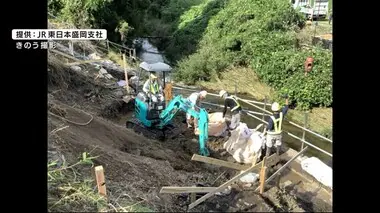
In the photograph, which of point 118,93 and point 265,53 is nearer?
point 118,93

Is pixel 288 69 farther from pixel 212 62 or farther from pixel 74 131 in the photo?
pixel 74 131

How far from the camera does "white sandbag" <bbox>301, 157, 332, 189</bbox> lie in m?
7.93

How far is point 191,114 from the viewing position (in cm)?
869

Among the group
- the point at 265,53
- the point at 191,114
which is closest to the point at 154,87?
the point at 191,114

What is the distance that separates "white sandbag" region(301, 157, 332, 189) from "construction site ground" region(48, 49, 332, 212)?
172 millimetres

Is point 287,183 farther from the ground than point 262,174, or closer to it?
closer to it

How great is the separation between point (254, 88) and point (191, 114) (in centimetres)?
953

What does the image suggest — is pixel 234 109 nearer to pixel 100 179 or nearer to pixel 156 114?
pixel 156 114

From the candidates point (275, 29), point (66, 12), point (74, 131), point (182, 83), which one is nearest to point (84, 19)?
point (66, 12)

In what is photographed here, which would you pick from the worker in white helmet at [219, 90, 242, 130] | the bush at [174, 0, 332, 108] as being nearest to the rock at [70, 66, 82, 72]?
the worker in white helmet at [219, 90, 242, 130]

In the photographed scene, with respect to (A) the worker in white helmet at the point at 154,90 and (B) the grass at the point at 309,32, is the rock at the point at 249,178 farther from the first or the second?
(B) the grass at the point at 309,32

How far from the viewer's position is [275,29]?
20.3 m

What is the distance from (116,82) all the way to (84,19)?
7.37m
